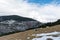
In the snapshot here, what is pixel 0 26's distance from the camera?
194 metres

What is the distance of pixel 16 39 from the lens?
43625mm

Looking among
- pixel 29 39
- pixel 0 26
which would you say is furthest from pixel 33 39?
pixel 0 26

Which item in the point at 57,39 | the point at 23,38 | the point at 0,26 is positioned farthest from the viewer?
the point at 0,26

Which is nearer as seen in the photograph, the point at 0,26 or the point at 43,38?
the point at 43,38

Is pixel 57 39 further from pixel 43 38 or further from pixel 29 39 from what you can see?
pixel 29 39

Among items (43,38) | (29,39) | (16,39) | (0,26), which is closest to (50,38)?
(43,38)

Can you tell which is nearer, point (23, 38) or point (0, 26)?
point (23, 38)

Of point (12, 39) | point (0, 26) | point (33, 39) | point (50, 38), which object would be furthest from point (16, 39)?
point (0, 26)

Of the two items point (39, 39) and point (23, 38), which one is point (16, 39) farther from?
point (39, 39)

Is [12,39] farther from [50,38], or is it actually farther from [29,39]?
[50,38]

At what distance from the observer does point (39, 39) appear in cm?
4066

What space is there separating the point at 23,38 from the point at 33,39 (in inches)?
120

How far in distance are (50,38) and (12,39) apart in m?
8.19

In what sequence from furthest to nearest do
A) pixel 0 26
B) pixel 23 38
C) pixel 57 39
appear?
pixel 0 26 → pixel 23 38 → pixel 57 39
